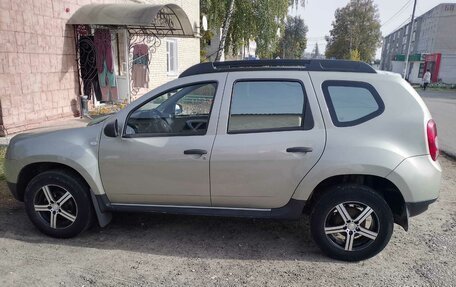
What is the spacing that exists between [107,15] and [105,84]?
1.98m

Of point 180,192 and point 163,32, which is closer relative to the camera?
point 180,192

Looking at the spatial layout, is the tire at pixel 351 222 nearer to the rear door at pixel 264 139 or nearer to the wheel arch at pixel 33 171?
the rear door at pixel 264 139

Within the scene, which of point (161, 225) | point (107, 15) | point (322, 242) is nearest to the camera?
point (322, 242)

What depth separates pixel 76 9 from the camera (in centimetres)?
902

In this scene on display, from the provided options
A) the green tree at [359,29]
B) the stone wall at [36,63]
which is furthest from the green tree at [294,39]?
the stone wall at [36,63]

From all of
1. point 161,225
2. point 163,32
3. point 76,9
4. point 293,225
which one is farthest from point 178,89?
point 163,32

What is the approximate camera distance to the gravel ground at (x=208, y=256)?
120 inches

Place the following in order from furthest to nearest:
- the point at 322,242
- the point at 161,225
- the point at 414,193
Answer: the point at 161,225
the point at 322,242
the point at 414,193

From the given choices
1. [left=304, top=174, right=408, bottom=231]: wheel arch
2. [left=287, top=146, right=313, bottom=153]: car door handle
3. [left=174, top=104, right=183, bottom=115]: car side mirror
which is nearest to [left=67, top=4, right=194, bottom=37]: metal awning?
[left=174, top=104, right=183, bottom=115]: car side mirror

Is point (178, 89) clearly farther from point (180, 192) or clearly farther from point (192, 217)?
point (192, 217)

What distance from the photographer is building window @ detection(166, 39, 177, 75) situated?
15212 mm

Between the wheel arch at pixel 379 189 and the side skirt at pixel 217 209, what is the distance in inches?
7.2

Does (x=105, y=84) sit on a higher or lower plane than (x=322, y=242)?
higher

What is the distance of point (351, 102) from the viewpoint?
3.23 meters
